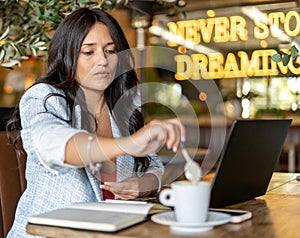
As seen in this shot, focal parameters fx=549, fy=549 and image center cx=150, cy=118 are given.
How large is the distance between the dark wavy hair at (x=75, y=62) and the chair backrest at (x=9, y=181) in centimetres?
18

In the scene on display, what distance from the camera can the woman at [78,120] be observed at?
4.53ft

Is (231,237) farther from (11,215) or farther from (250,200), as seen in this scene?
(11,215)

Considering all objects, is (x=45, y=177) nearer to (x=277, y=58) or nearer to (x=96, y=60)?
(x=96, y=60)

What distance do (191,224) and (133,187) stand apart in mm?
570

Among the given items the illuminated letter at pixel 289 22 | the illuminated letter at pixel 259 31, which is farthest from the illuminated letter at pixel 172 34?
the illuminated letter at pixel 289 22

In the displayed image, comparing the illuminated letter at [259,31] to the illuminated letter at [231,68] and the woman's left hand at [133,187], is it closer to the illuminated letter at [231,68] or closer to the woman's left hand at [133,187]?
the illuminated letter at [231,68]

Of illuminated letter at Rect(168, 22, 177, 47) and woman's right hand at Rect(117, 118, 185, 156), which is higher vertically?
woman's right hand at Rect(117, 118, 185, 156)

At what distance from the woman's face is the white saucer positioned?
66cm

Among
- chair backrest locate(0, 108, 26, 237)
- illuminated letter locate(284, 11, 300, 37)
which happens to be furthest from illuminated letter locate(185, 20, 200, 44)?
chair backrest locate(0, 108, 26, 237)

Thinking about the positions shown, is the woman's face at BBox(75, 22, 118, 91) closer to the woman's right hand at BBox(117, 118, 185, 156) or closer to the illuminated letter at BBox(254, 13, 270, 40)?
the woman's right hand at BBox(117, 118, 185, 156)

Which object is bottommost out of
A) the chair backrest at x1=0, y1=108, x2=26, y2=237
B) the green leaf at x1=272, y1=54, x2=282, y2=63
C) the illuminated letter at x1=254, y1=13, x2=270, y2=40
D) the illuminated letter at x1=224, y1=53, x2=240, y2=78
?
the illuminated letter at x1=224, y1=53, x2=240, y2=78

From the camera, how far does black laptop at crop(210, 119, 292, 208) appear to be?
1.24m

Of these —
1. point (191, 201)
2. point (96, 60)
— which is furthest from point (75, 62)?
point (191, 201)

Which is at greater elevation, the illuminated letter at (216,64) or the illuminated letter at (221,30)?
the illuminated letter at (221,30)
